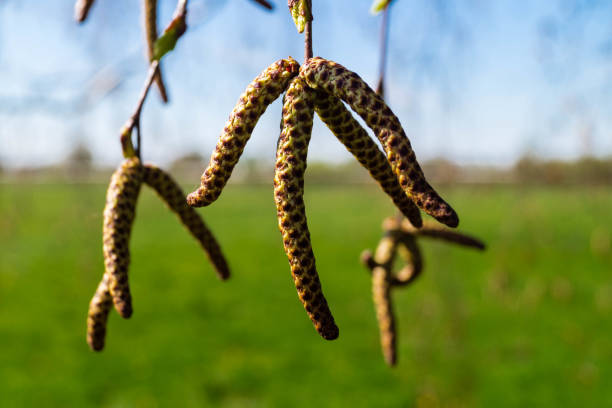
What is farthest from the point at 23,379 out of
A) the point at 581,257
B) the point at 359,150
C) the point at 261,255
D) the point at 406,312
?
the point at 581,257

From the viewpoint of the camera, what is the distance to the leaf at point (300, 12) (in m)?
0.51

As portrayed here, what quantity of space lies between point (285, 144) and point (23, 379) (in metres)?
7.83

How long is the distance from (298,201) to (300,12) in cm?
17

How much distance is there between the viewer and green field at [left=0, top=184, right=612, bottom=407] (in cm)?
676

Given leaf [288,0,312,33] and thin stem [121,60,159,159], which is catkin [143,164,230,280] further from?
leaf [288,0,312,33]

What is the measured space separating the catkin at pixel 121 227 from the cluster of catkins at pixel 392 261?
447mm

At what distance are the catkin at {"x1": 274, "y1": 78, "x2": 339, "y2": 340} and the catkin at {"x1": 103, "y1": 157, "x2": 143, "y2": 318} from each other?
0.81ft

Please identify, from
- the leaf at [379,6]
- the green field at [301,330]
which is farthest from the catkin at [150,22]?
the green field at [301,330]

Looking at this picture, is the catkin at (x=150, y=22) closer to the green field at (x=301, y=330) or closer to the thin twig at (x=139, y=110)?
the thin twig at (x=139, y=110)

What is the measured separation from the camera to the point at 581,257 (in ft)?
48.6

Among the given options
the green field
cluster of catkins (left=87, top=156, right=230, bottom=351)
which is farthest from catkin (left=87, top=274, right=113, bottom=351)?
the green field

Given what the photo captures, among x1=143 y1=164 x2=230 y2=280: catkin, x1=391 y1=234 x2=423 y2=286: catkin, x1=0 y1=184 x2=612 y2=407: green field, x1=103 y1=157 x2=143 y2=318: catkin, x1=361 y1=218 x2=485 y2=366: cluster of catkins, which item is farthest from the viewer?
x1=0 y1=184 x2=612 y2=407: green field

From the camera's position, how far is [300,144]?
521mm

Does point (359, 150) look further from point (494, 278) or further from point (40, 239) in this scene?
point (40, 239)
